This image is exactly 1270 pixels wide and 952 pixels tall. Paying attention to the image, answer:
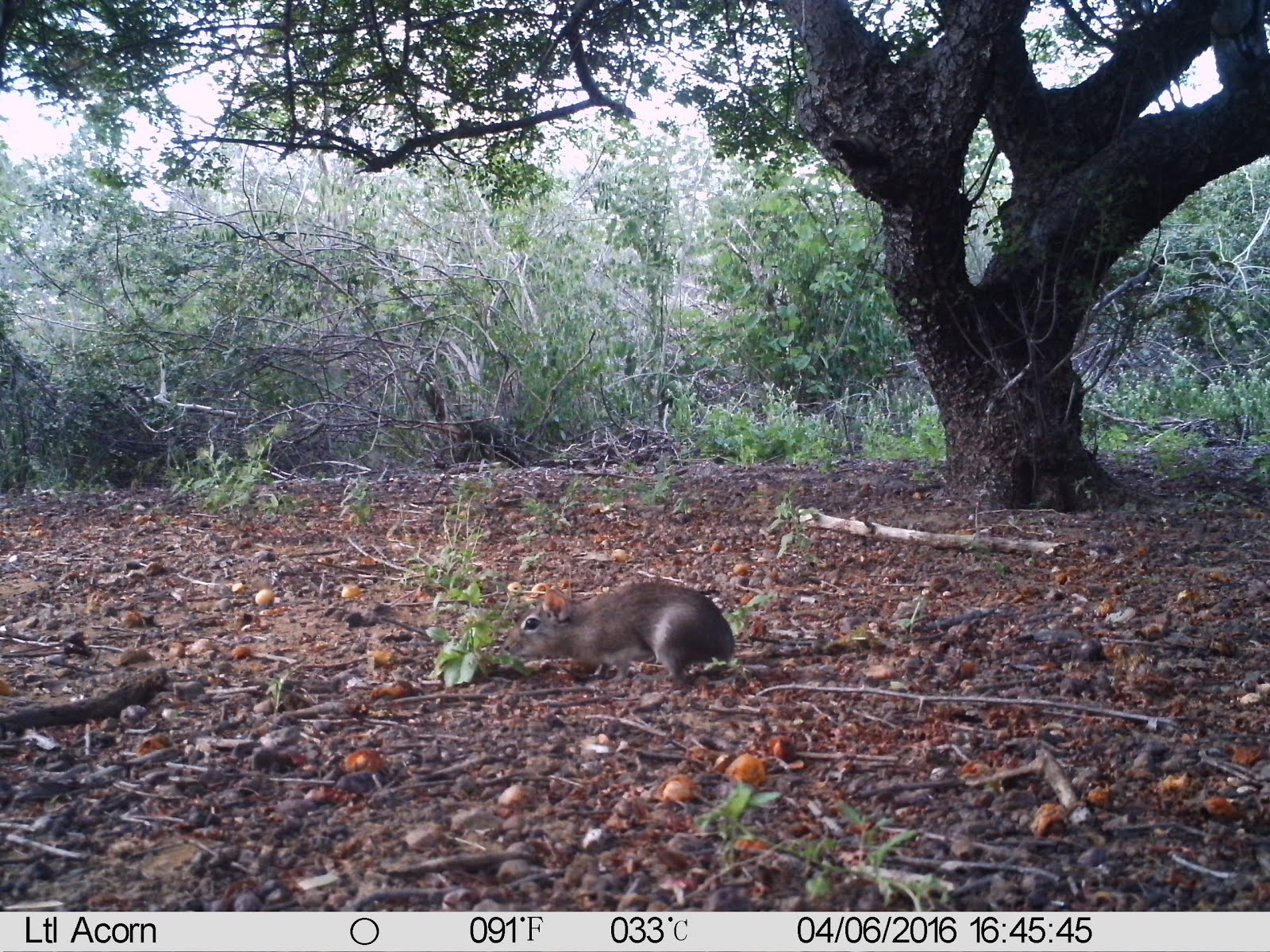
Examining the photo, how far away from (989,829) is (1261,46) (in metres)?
5.08

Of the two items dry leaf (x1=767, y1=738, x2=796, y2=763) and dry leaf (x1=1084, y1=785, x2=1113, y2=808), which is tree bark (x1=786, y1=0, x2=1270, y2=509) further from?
dry leaf (x1=1084, y1=785, x2=1113, y2=808)

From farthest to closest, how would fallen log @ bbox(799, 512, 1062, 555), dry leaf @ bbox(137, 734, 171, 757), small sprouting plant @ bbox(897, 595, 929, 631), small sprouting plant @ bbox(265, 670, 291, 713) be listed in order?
fallen log @ bbox(799, 512, 1062, 555)
small sprouting plant @ bbox(897, 595, 929, 631)
small sprouting plant @ bbox(265, 670, 291, 713)
dry leaf @ bbox(137, 734, 171, 757)

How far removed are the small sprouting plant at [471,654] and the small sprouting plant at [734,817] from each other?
4.15 ft

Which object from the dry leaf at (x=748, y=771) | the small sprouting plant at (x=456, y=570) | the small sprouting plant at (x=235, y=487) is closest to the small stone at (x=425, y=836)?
the dry leaf at (x=748, y=771)

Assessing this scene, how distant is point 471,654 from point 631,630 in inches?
20.6

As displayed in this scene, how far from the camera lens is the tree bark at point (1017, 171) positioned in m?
5.42

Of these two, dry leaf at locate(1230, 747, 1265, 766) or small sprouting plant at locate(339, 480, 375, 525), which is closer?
dry leaf at locate(1230, 747, 1265, 766)

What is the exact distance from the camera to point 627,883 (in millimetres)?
2162

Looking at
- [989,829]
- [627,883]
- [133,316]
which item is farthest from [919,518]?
[133,316]

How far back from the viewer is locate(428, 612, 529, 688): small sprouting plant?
3.42 m

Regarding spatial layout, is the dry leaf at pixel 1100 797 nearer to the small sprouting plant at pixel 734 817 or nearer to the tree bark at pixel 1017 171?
the small sprouting plant at pixel 734 817

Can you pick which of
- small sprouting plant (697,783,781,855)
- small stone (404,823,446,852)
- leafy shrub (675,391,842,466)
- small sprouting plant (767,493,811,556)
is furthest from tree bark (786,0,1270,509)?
small stone (404,823,446,852)

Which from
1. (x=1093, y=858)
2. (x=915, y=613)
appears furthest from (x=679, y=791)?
(x=915, y=613)

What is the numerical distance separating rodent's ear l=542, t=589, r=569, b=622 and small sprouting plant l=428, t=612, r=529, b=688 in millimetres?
167
